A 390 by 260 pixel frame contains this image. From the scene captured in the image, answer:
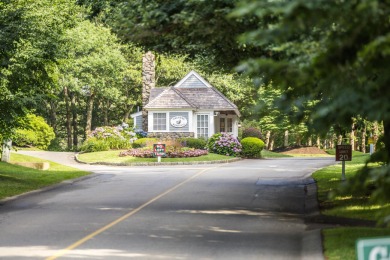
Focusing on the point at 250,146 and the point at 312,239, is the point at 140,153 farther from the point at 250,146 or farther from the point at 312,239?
the point at 312,239

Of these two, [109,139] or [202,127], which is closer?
[109,139]

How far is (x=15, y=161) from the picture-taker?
40188 millimetres

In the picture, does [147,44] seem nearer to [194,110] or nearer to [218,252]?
[218,252]

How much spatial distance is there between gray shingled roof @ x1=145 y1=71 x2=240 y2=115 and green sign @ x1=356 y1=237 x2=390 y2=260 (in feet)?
165

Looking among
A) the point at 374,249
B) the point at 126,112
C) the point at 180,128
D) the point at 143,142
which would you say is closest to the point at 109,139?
the point at 143,142

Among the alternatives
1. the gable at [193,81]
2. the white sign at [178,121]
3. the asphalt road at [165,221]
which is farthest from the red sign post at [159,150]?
the gable at [193,81]

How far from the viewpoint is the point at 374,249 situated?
4.27 meters

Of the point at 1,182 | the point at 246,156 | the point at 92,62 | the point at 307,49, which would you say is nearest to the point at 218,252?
the point at 307,49

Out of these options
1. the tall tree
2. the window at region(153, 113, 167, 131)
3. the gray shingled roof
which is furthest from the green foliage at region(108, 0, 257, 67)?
the window at region(153, 113, 167, 131)

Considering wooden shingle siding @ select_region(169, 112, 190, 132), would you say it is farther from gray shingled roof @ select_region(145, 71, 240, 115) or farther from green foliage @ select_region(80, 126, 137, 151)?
green foliage @ select_region(80, 126, 137, 151)

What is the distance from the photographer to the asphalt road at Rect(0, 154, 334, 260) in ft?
39.5

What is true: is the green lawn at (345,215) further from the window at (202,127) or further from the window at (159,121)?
the window at (202,127)

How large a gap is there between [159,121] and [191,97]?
3.87m

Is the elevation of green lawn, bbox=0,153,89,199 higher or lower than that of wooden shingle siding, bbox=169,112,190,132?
lower
